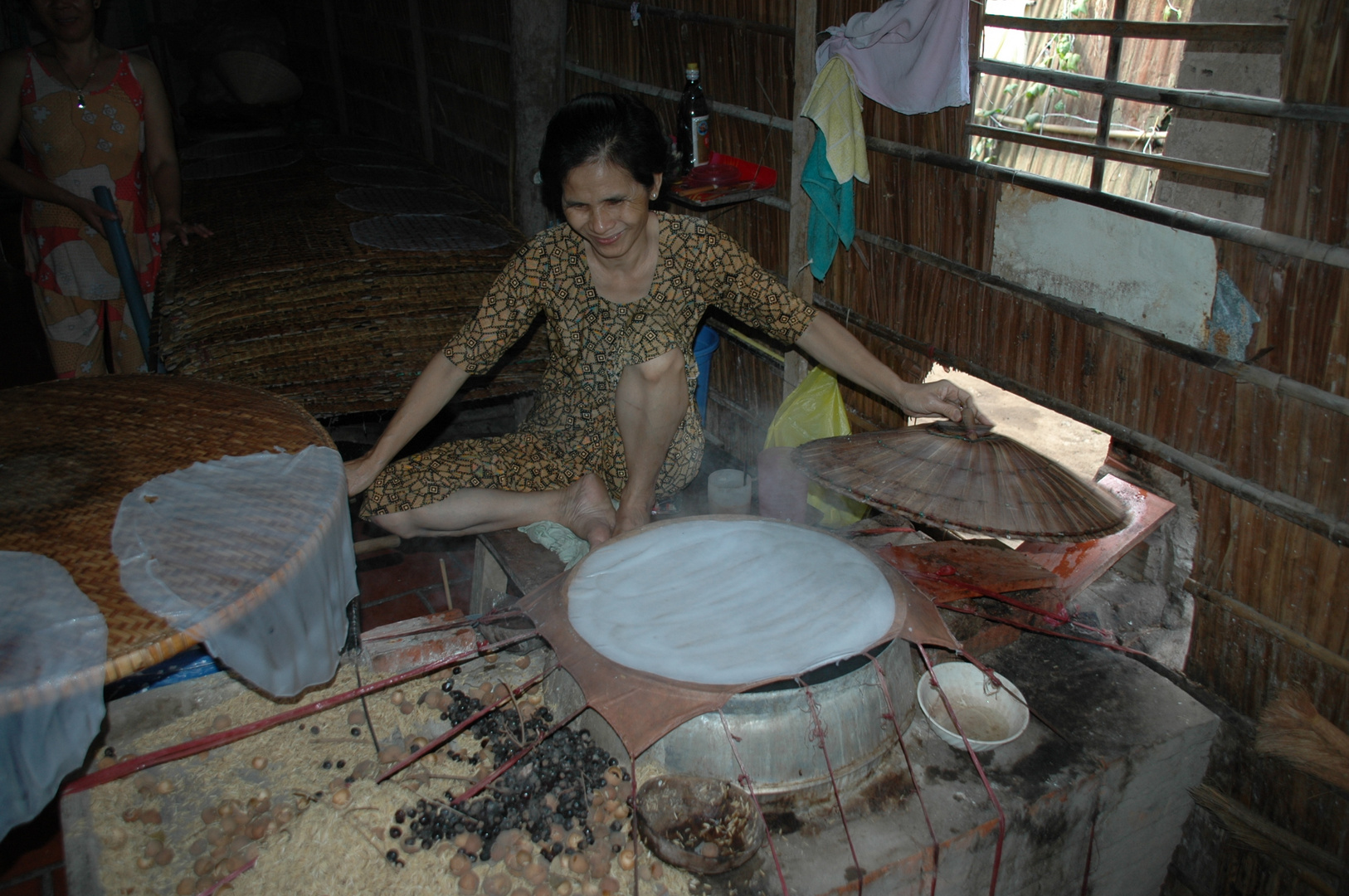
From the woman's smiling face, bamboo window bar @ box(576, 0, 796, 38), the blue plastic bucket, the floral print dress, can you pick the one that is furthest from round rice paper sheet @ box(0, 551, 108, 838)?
the floral print dress

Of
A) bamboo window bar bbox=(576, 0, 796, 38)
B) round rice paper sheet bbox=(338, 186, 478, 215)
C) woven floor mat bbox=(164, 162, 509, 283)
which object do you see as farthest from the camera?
round rice paper sheet bbox=(338, 186, 478, 215)

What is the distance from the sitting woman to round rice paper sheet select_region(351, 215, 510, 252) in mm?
1947

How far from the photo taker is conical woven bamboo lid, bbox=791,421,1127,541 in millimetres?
1729

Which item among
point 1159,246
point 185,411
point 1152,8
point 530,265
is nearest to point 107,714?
point 185,411

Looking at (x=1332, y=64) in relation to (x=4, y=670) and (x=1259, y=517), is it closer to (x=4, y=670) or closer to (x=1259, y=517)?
(x=1259, y=517)

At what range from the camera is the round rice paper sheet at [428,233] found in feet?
14.9

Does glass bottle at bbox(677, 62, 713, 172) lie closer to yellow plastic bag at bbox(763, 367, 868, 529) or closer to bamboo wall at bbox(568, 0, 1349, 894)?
bamboo wall at bbox(568, 0, 1349, 894)

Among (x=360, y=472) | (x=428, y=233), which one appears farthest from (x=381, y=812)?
(x=428, y=233)

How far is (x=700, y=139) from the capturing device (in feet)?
12.6

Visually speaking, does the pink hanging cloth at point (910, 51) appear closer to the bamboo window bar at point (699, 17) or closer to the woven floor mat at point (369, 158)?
the bamboo window bar at point (699, 17)

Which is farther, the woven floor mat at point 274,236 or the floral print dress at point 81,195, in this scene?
the woven floor mat at point 274,236

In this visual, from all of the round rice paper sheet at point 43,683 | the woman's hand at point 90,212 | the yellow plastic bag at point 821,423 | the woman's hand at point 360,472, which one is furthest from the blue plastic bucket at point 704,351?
the round rice paper sheet at point 43,683

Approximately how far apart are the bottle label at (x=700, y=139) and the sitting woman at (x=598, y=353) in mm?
1252

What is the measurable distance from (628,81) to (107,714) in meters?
3.44
